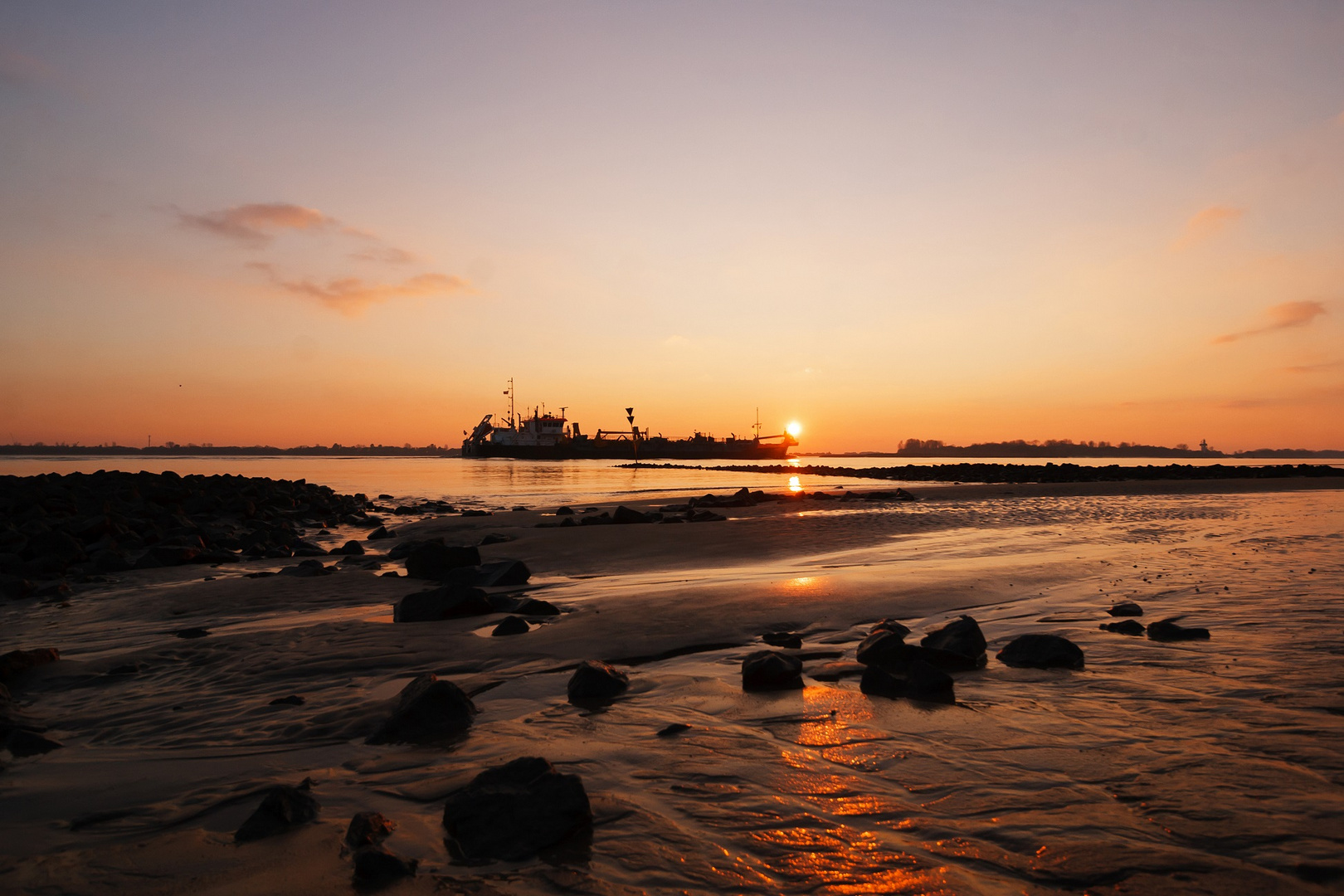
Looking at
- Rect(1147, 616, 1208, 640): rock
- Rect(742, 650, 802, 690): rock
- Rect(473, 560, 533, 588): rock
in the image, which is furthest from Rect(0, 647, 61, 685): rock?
Rect(1147, 616, 1208, 640): rock

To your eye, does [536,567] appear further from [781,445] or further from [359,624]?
[781,445]

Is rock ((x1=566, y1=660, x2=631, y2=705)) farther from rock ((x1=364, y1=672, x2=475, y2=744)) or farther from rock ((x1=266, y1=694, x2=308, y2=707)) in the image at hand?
rock ((x1=266, y1=694, x2=308, y2=707))

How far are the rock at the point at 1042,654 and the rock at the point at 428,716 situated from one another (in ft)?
13.1

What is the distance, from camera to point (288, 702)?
16.4ft

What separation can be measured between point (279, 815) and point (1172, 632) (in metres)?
6.56

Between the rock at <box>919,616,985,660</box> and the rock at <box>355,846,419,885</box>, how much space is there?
4049mm

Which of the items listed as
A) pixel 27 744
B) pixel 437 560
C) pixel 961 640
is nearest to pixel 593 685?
pixel 961 640

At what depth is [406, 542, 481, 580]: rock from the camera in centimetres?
1050

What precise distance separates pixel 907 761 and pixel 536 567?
28.6 feet

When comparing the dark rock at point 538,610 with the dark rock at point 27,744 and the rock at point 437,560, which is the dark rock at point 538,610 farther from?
the dark rock at point 27,744

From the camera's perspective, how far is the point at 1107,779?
3.41 meters

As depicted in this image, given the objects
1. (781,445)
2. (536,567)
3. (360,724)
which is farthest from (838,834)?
(781,445)

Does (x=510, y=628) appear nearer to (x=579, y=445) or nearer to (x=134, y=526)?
(x=134, y=526)

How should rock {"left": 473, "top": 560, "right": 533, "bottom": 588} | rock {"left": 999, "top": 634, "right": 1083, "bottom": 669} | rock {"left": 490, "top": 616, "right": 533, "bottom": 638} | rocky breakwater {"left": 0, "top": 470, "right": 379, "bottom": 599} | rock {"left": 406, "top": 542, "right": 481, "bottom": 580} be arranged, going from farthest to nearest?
rocky breakwater {"left": 0, "top": 470, "right": 379, "bottom": 599}, rock {"left": 406, "top": 542, "right": 481, "bottom": 580}, rock {"left": 473, "top": 560, "right": 533, "bottom": 588}, rock {"left": 490, "top": 616, "right": 533, "bottom": 638}, rock {"left": 999, "top": 634, "right": 1083, "bottom": 669}
